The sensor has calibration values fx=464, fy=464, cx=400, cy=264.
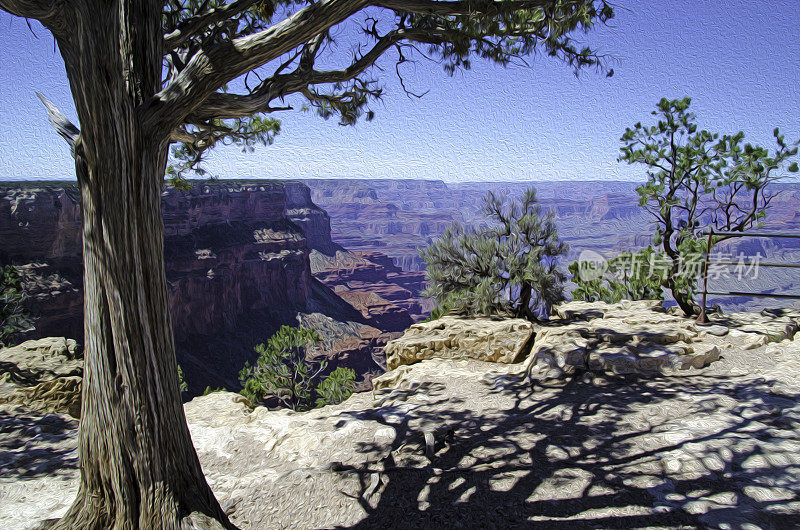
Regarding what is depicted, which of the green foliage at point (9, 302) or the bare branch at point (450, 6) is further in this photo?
the green foliage at point (9, 302)

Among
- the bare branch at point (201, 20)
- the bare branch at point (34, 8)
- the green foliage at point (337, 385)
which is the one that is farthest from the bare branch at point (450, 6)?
the green foliage at point (337, 385)

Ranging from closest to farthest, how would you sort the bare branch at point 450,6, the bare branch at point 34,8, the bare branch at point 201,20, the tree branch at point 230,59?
the bare branch at point 34,8, the tree branch at point 230,59, the bare branch at point 450,6, the bare branch at point 201,20

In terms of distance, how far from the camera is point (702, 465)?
9.75 feet

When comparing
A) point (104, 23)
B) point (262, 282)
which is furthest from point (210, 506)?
point (262, 282)

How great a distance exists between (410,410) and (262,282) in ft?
147

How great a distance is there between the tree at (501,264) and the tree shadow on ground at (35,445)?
17.1 feet

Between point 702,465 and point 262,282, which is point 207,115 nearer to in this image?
point 702,465

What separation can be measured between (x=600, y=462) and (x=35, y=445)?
4.88 metres

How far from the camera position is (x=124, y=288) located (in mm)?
2363

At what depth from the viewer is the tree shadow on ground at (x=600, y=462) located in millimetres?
2594

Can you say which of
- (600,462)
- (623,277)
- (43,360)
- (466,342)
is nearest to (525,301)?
(466,342)

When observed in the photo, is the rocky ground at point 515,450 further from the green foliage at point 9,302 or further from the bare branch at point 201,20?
the green foliage at point 9,302

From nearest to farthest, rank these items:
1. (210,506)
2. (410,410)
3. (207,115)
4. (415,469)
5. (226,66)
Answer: (226,66), (210,506), (207,115), (415,469), (410,410)

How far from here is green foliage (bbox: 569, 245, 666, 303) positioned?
8219 millimetres
